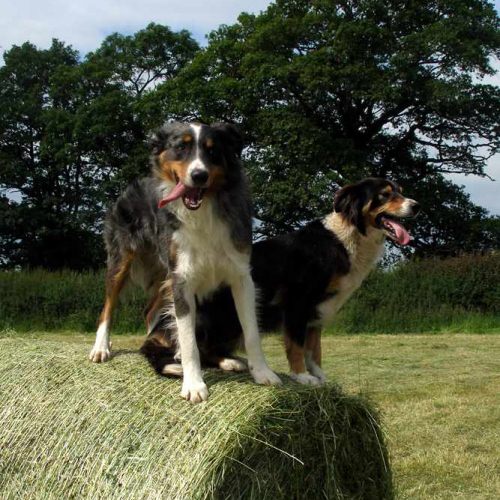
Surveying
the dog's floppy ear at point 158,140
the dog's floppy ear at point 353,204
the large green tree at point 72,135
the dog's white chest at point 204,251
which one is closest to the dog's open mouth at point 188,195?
the dog's white chest at point 204,251

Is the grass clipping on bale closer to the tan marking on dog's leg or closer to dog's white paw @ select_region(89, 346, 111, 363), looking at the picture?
dog's white paw @ select_region(89, 346, 111, 363)

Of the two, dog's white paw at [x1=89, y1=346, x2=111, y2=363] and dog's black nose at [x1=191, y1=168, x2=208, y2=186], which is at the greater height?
dog's black nose at [x1=191, y1=168, x2=208, y2=186]

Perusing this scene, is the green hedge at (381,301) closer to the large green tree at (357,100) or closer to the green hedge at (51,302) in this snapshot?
the green hedge at (51,302)

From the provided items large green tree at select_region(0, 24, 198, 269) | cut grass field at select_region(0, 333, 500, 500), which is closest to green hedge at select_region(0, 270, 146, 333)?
cut grass field at select_region(0, 333, 500, 500)

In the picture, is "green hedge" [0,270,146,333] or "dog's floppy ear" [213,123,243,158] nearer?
"dog's floppy ear" [213,123,243,158]

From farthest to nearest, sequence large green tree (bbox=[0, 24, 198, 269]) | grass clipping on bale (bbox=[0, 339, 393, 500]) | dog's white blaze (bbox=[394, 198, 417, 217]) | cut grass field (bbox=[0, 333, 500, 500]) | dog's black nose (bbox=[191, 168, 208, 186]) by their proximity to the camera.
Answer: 1. large green tree (bbox=[0, 24, 198, 269])
2. dog's white blaze (bbox=[394, 198, 417, 217])
3. cut grass field (bbox=[0, 333, 500, 500])
4. dog's black nose (bbox=[191, 168, 208, 186])
5. grass clipping on bale (bbox=[0, 339, 393, 500])

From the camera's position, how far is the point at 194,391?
3570mm

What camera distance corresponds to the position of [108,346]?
452cm

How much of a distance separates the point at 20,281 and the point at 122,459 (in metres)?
14.5

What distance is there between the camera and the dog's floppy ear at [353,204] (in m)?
5.35

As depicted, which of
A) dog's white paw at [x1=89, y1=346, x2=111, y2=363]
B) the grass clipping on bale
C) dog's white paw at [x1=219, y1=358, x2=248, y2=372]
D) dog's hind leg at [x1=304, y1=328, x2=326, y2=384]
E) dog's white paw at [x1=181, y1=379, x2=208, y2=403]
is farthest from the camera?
dog's hind leg at [x1=304, y1=328, x2=326, y2=384]

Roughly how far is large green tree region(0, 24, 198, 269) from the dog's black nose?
2230 cm

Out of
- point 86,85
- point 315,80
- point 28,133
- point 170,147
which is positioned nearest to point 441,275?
point 315,80

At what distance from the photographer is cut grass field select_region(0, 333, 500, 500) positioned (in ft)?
15.8
